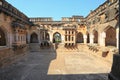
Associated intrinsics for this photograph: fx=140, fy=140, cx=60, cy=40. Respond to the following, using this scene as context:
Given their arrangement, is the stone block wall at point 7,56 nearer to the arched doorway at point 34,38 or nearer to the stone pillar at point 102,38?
the stone pillar at point 102,38

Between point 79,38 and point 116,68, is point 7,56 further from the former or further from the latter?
point 79,38

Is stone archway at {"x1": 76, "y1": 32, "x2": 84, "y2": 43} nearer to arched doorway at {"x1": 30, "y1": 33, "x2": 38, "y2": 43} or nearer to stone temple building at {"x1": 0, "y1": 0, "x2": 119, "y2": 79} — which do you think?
stone temple building at {"x1": 0, "y1": 0, "x2": 119, "y2": 79}

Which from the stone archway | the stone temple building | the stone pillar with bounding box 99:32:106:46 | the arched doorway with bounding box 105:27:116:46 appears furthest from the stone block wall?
the stone archway

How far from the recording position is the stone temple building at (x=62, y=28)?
10.1 meters

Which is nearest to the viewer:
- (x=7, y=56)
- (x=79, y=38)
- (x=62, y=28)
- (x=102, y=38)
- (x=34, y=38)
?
(x=7, y=56)

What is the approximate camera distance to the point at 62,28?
59.1ft

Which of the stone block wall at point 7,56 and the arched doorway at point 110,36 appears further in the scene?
the arched doorway at point 110,36

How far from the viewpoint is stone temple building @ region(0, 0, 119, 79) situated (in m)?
10.1

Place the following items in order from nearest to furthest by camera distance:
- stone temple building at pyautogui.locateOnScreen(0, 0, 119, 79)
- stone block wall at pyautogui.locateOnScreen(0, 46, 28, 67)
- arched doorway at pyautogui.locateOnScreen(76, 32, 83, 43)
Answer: stone block wall at pyautogui.locateOnScreen(0, 46, 28, 67) → stone temple building at pyautogui.locateOnScreen(0, 0, 119, 79) → arched doorway at pyautogui.locateOnScreen(76, 32, 83, 43)

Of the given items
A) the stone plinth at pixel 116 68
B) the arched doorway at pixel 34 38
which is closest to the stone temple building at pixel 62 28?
the arched doorway at pixel 34 38

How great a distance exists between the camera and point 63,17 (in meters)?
Answer: 19.2

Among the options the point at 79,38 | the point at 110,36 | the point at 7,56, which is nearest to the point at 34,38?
the point at 79,38

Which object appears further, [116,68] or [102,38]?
[102,38]

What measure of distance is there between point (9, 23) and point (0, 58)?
327 cm
